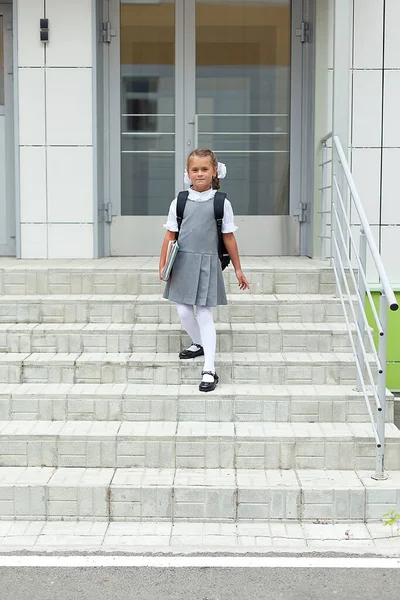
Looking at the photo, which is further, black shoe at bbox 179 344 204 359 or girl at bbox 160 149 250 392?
black shoe at bbox 179 344 204 359

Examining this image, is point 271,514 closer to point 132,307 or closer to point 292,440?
point 292,440

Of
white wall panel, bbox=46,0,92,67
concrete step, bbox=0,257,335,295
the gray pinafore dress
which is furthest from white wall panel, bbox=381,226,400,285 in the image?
white wall panel, bbox=46,0,92,67

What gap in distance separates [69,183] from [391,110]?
2794 millimetres

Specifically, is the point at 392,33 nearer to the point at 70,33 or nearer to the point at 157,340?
the point at 70,33

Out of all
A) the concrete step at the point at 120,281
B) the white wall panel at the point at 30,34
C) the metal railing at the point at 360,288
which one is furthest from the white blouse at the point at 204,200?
the white wall panel at the point at 30,34

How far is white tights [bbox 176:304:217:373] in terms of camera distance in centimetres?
533

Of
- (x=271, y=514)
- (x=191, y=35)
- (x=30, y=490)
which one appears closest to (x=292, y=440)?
(x=271, y=514)

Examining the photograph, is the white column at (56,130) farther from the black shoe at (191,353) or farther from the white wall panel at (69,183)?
the black shoe at (191,353)

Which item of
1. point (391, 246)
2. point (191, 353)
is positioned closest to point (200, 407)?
point (191, 353)

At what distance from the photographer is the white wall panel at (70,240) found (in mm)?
7352

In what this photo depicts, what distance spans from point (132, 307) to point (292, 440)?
1.76m

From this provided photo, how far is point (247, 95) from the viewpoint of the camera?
7.69 meters

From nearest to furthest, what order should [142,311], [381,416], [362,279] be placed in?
1. [381,416]
2. [362,279]
3. [142,311]

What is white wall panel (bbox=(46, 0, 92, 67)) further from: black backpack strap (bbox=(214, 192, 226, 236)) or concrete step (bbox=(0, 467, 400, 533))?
concrete step (bbox=(0, 467, 400, 533))
